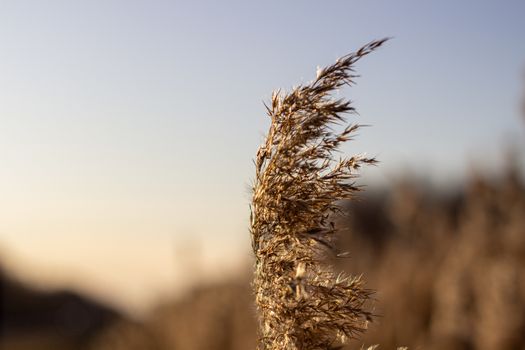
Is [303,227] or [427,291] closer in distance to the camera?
[303,227]

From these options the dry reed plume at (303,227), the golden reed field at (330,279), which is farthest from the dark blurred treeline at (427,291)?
the dry reed plume at (303,227)

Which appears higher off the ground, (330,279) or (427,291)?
(427,291)

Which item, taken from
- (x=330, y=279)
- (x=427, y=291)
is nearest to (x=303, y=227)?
(x=330, y=279)

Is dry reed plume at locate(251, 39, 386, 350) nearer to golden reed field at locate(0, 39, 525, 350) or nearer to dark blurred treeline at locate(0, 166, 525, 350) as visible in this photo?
golden reed field at locate(0, 39, 525, 350)

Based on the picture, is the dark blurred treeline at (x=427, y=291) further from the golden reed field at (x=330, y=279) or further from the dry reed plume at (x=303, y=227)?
the dry reed plume at (x=303, y=227)

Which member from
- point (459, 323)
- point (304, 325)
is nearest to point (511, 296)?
point (459, 323)

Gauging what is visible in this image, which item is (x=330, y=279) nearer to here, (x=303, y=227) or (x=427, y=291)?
(x=303, y=227)
